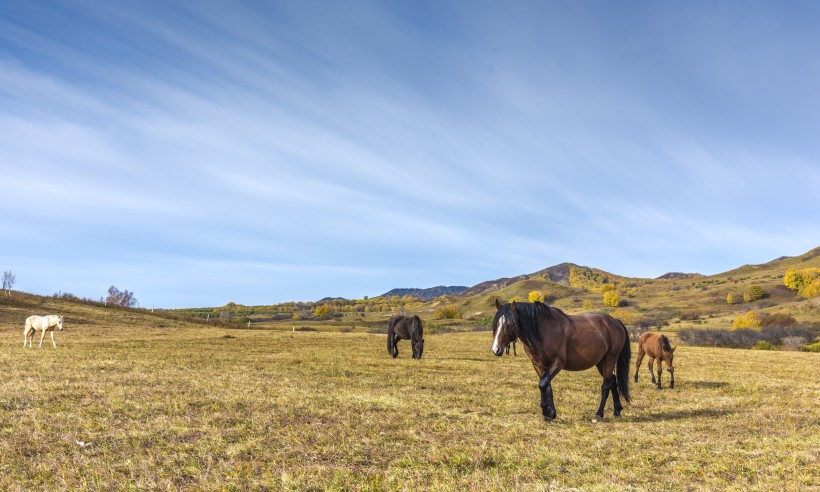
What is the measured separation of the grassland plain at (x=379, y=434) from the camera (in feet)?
20.5

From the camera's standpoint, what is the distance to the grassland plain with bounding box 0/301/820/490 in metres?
6.26

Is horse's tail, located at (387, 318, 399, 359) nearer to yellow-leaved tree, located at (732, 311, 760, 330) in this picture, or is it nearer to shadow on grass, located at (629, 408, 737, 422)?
shadow on grass, located at (629, 408, 737, 422)

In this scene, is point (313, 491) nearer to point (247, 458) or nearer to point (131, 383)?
point (247, 458)

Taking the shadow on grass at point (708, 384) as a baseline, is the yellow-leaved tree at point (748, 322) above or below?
above

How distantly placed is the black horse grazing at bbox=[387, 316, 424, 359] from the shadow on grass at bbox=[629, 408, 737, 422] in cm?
1471

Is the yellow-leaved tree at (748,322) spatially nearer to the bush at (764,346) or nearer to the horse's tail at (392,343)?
the bush at (764,346)

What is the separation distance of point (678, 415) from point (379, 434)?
7319 millimetres

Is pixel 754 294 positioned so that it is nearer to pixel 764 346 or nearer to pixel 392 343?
pixel 764 346

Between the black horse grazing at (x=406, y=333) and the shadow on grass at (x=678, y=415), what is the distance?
14705 mm

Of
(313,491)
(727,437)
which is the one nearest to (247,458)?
(313,491)

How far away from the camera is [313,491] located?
Answer: 575cm

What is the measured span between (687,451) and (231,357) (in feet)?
67.1

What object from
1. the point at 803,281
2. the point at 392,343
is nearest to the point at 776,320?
the point at 392,343

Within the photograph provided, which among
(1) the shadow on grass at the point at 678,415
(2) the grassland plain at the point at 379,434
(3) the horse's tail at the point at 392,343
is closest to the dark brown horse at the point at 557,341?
(1) the shadow on grass at the point at 678,415
